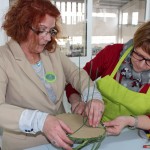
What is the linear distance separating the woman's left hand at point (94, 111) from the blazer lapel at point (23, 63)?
26cm

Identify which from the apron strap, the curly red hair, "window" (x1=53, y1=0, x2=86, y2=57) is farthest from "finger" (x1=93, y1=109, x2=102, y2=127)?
"window" (x1=53, y1=0, x2=86, y2=57)

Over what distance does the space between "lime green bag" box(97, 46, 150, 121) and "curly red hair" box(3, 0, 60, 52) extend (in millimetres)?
514

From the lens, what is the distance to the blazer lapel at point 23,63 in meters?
1.27

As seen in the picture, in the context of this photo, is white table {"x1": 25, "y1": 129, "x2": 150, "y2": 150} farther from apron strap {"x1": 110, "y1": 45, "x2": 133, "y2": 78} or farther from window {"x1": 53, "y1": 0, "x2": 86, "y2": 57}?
window {"x1": 53, "y1": 0, "x2": 86, "y2": 57}

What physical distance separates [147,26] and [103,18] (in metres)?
1.26

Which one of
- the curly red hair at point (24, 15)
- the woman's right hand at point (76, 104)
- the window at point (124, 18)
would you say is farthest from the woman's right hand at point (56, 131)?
the window at point (124, 18)

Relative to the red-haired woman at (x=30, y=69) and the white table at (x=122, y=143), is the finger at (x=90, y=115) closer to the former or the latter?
the red-haired woman at (x=30, y=69)

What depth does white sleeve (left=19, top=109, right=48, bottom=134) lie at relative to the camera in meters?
1.01

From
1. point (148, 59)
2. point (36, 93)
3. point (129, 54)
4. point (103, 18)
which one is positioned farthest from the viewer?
point (103, 18)

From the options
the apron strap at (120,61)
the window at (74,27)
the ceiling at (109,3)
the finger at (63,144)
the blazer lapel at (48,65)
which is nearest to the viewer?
the finger at (63,144)

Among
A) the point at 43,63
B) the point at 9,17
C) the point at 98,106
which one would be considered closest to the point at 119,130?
the point at 98,106

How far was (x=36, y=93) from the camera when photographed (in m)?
1.30

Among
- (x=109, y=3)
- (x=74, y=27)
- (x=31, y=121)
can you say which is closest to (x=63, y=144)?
(x=31, y=121)

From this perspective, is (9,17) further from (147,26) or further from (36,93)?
(147,26)
